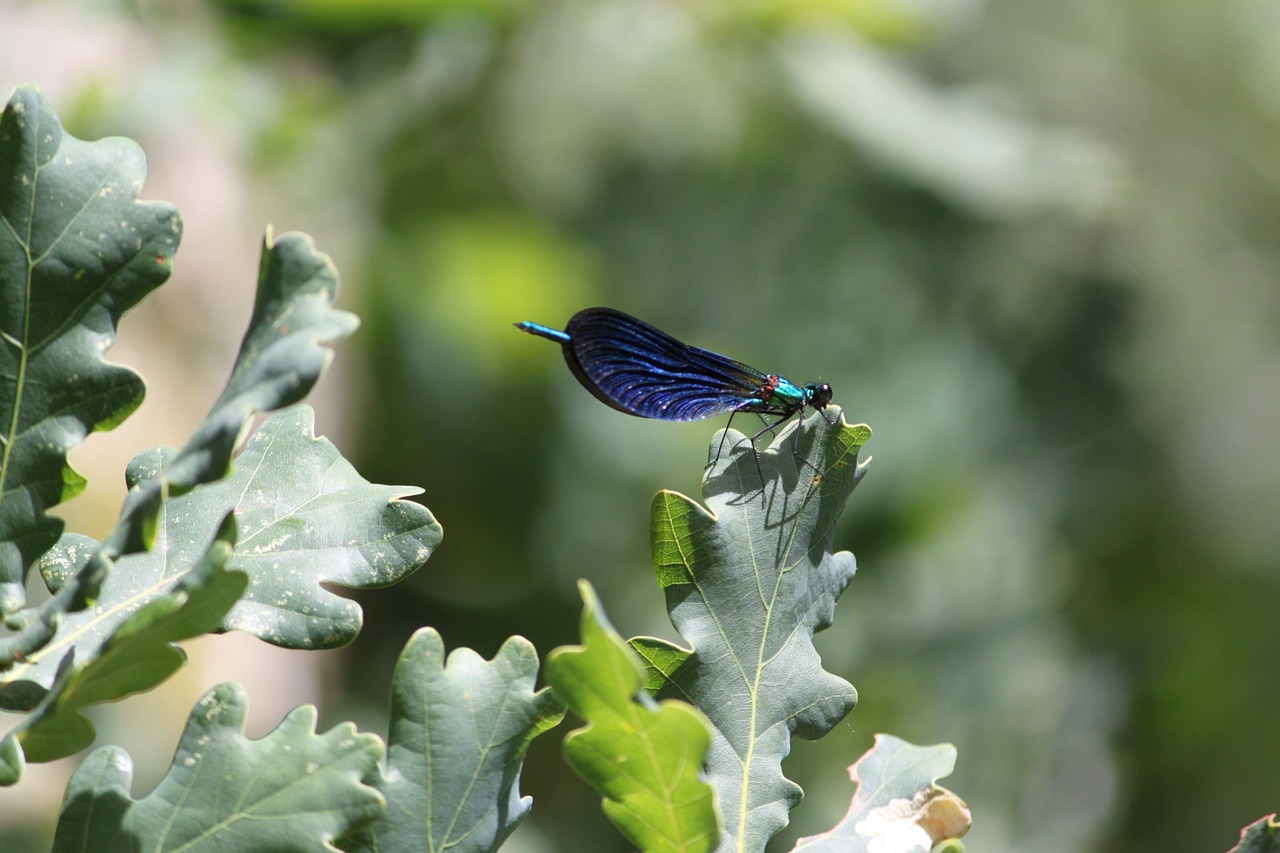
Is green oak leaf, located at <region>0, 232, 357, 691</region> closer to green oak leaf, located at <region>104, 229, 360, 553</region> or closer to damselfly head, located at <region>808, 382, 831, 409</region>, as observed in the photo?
green oak leaf, located at <region>104, 229, 360, 553</region>

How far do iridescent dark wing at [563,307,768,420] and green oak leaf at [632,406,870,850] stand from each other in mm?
228

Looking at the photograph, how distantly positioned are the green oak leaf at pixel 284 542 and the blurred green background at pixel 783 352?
6.39 ft

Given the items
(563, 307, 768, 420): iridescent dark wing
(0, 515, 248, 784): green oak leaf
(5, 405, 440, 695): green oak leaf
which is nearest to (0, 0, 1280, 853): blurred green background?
(563, 307, 768, 420): iridescent dark wing

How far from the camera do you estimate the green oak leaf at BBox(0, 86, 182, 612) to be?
732mm

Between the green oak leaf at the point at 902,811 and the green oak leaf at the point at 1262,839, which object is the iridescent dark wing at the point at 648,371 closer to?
the green oak leaf at the point at 902,811

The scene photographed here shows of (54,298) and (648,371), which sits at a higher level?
(648,371)

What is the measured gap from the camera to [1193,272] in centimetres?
411

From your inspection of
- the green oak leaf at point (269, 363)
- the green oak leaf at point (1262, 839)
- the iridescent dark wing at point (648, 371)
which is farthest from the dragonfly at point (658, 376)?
the green oak leaf at point (1262, 839)

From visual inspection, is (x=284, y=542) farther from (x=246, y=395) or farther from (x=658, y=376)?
(x=658, y=376)

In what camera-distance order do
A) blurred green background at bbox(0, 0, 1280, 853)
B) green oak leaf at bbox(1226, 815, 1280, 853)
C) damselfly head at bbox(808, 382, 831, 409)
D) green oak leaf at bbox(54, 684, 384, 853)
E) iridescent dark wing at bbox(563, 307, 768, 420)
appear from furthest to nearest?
blurred green background at bbox(0, 0, 1280, 853) → damselfly head at bbox(808, 382, 831, 409) → iridescent dark wing at bbox(563, 307, 768, 420) → green oak leaf at bbox(1226, 815, 1280, 853) → green oak leaf at bbox(54, 684, 384, 853)

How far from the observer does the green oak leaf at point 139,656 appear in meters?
0.63

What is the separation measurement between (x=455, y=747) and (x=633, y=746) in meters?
0.17

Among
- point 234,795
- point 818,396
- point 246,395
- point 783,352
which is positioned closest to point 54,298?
point 246,395

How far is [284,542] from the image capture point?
0.84 meters
